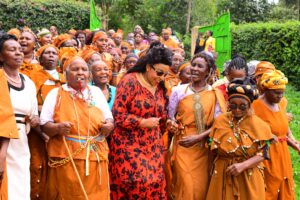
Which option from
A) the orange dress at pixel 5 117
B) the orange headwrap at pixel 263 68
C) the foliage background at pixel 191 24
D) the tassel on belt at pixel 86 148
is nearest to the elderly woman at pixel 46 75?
the tassel on belt at pixel 86 148

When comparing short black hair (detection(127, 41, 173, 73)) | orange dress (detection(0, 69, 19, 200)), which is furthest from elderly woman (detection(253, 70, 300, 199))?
orange dress (detection(0, 69, 19, 200))

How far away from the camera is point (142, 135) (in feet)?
16.5

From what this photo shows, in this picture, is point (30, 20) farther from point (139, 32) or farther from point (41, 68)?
point (41, 68)

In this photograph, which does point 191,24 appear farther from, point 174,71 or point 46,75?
point 46,75

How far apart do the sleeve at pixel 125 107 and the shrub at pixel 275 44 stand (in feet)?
42.6

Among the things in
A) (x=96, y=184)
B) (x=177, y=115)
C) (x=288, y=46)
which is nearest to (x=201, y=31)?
(x=288, y=46)

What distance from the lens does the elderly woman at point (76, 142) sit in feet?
15.2

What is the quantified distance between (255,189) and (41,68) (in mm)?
2844

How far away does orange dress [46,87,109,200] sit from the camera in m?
4.65

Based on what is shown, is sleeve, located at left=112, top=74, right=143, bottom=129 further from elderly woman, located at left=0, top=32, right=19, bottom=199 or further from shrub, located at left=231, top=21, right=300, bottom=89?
shrub, located at left=231, top=21, right=300, bottom=89

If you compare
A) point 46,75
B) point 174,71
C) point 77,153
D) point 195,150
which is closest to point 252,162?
point 195,150

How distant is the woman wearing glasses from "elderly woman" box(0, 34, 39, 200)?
0.95m

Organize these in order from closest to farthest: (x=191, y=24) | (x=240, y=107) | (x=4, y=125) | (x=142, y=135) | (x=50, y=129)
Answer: (x=4, y=125)
(x=50, y=129)
(x=240, y=107)
(x=142, y=135)
(x=191, y=24)

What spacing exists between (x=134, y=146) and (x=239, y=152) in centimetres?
111
